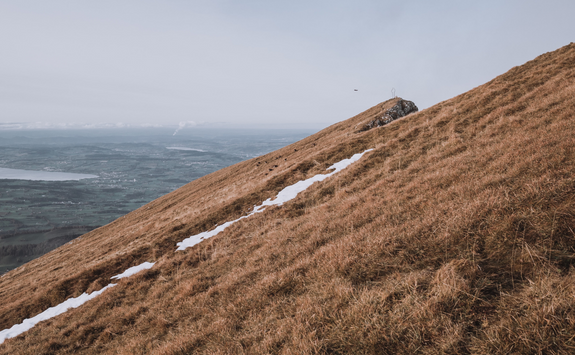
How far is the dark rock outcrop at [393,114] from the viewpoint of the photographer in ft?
112

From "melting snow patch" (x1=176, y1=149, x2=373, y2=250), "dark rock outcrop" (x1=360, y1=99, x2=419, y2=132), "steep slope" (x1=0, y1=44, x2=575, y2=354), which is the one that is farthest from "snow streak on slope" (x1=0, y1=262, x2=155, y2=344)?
"dark rock outcrop" (x1=360, y1=99, x2=419, y2=132)

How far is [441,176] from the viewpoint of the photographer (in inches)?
343

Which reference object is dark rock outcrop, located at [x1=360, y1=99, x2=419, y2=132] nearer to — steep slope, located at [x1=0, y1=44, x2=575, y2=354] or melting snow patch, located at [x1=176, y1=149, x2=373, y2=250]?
melting snow patch, located at [x1=176, y1=149, x2=373, y2=250]

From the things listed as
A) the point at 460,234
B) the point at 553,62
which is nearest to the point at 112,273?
the point at 460,234

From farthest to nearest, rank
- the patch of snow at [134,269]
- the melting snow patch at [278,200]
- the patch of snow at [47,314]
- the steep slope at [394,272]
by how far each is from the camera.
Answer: the melting snow patch at [278,200] → the patch of snow at [134,269] → the patch of snow at [47,314] → the steep slope at [394,272]

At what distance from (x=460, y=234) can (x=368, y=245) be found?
78.4 inches

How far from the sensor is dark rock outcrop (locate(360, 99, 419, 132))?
34031mm

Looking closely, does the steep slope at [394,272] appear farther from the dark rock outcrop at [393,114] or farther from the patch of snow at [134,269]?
the dark rock outcrop at [393,114]

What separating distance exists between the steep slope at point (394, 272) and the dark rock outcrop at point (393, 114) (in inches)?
804

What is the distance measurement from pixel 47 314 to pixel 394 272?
16598 millimetres

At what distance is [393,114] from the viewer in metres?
36.4

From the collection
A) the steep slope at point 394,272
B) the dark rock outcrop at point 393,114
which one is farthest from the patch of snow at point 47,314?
the dark rock outcrop at point 393,114

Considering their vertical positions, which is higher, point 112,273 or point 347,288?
point 347,288

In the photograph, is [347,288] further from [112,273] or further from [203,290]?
[112,273]
